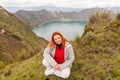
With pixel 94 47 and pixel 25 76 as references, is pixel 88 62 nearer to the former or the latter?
pixel 94 47

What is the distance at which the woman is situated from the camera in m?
7.64

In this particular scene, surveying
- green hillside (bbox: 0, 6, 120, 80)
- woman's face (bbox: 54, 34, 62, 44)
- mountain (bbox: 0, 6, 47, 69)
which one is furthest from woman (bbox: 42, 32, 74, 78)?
mountain (bbox: 0, 6, 47, 69)

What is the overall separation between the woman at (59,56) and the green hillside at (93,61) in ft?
1.22

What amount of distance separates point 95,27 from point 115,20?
42.8 inches

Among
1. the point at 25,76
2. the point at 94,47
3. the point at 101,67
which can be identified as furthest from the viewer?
the point at 94,47

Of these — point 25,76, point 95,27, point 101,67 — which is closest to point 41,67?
point 25,76

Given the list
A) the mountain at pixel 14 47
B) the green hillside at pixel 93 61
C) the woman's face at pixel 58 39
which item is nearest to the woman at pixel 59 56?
the woman's face at pixel 58 39

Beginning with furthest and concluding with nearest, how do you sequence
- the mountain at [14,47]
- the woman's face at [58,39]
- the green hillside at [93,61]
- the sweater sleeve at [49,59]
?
the mountain at [14,47] < the green hillside at [93,61] < the sweater sleeve at [49,59] < the woman's face at [58,39]

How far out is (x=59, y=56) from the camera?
783 cm

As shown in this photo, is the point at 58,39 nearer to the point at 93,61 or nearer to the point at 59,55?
the point at 59,55

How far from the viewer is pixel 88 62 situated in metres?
8.79

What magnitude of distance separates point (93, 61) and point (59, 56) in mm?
1603

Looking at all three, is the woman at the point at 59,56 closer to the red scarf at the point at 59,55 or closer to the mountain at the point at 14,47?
the red scarf at the point at 59,55

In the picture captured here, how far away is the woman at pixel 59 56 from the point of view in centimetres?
764
